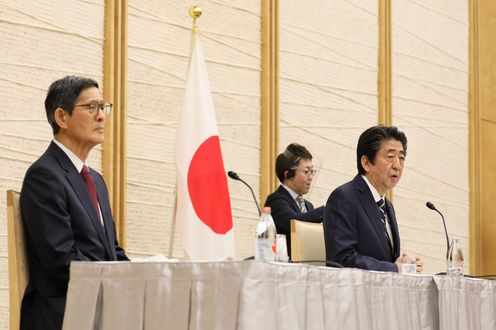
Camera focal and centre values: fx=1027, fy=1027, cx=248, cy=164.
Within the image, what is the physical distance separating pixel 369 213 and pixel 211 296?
198 centimetres

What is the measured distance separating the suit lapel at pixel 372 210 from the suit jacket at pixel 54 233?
1487 millimetres

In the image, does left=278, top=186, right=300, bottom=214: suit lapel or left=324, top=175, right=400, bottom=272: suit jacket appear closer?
left=324, top=175, right=400, bottom=272: suit jacket

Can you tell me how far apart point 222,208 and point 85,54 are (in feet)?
5.07

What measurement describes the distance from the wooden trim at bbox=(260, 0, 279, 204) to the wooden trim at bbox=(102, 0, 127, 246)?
4.19 feet

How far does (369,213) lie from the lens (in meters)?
4.77

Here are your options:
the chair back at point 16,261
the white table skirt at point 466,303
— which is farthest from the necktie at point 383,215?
the chair back at point 16,261

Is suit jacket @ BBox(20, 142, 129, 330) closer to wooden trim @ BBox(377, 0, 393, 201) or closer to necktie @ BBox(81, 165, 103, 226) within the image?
necktie @ BBox(81, 165, 103, 226)

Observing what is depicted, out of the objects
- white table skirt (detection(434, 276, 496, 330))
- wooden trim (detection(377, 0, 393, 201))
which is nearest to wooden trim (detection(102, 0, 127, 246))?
white table skirt (detection(434, 276, 496, 330))

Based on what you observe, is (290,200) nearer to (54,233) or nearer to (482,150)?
(54,233)

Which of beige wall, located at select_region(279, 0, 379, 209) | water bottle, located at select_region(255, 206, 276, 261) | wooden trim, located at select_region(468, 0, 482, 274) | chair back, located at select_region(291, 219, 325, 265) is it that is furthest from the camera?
wooden trim, located at select_region(468, 0, 482, 274)

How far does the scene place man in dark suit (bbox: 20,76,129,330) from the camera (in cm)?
340

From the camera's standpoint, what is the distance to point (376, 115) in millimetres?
8039

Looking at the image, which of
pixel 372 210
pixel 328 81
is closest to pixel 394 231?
pixel 372 210

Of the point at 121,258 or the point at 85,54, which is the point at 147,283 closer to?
the point at 121,258
